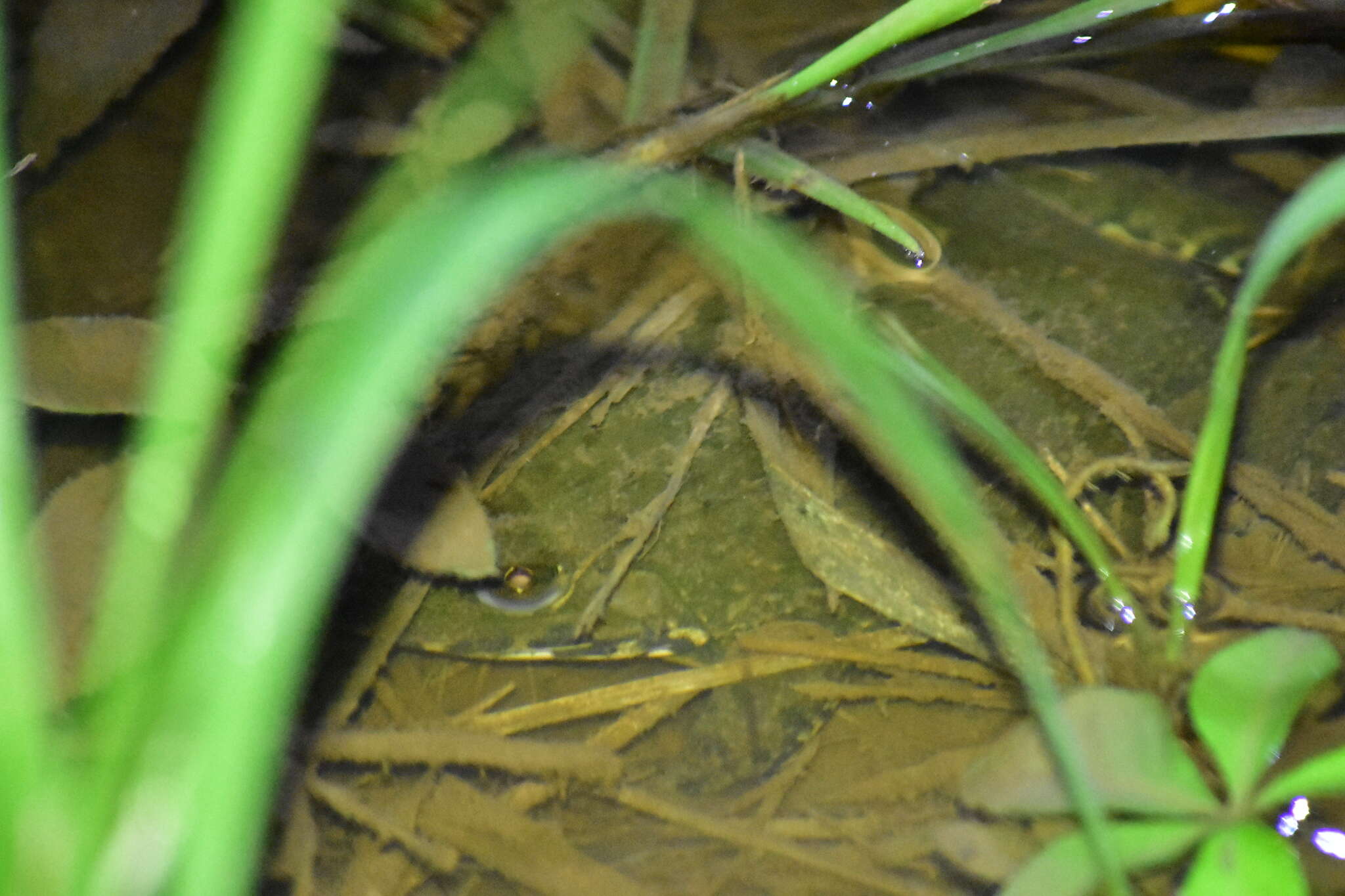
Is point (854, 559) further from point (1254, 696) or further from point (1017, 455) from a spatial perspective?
point (1254, 696)

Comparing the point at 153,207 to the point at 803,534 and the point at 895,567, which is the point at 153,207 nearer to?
the point at 803,534

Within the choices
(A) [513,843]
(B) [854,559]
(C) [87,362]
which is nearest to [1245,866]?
(B) [854,559]

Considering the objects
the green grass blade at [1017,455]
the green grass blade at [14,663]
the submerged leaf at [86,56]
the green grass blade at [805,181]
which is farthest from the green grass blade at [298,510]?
the submerged leaf at [86,56]

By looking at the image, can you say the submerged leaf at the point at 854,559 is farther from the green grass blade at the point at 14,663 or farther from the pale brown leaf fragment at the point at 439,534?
the green grass blade at the point at 14,663

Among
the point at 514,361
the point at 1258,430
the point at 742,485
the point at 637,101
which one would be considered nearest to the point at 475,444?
the point at 514,361

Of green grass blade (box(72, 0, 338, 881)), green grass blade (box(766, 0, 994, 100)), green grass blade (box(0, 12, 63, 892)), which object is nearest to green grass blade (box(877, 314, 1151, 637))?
green grass blade (box(766, 0, 994, 100))

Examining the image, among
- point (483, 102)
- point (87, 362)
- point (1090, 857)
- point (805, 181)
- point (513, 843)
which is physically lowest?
point (513, 843)
